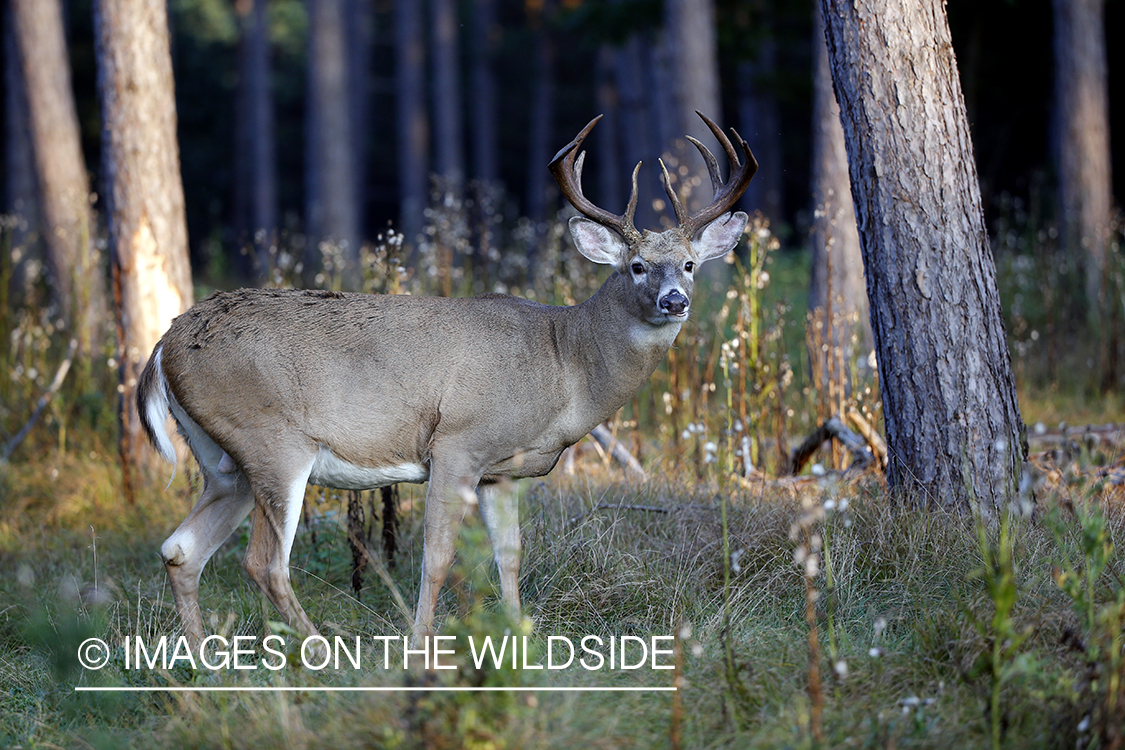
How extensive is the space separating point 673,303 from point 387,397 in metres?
1.17

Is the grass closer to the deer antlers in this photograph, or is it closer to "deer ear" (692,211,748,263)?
"deer ear" (692,211,748,263)

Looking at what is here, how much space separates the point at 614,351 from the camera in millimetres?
4180

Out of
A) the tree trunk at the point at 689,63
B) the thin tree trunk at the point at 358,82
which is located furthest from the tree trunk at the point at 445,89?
the tree trunk at the point at 689,63

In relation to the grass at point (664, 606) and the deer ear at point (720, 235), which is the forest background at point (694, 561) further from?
the deer ear at point (720, 235)

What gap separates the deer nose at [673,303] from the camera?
12.7 ft

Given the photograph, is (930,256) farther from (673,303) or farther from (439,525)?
(439,525)

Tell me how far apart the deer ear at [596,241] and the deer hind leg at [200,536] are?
1729 mm

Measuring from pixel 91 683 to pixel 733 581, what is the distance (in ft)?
7.59

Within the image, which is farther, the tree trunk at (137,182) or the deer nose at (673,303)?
the tree trunk at (137,182)

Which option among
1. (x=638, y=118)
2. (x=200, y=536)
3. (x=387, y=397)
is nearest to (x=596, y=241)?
(x=387, y=397)

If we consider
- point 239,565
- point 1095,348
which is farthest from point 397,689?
point 1095,348

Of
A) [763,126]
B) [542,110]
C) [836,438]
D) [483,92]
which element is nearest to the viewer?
[836,438]

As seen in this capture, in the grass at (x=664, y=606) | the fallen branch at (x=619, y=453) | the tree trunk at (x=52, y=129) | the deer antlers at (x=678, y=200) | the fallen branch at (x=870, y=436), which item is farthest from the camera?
the tree trunk at (x=52, y=129)

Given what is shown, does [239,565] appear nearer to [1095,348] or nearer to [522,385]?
[522,385]
